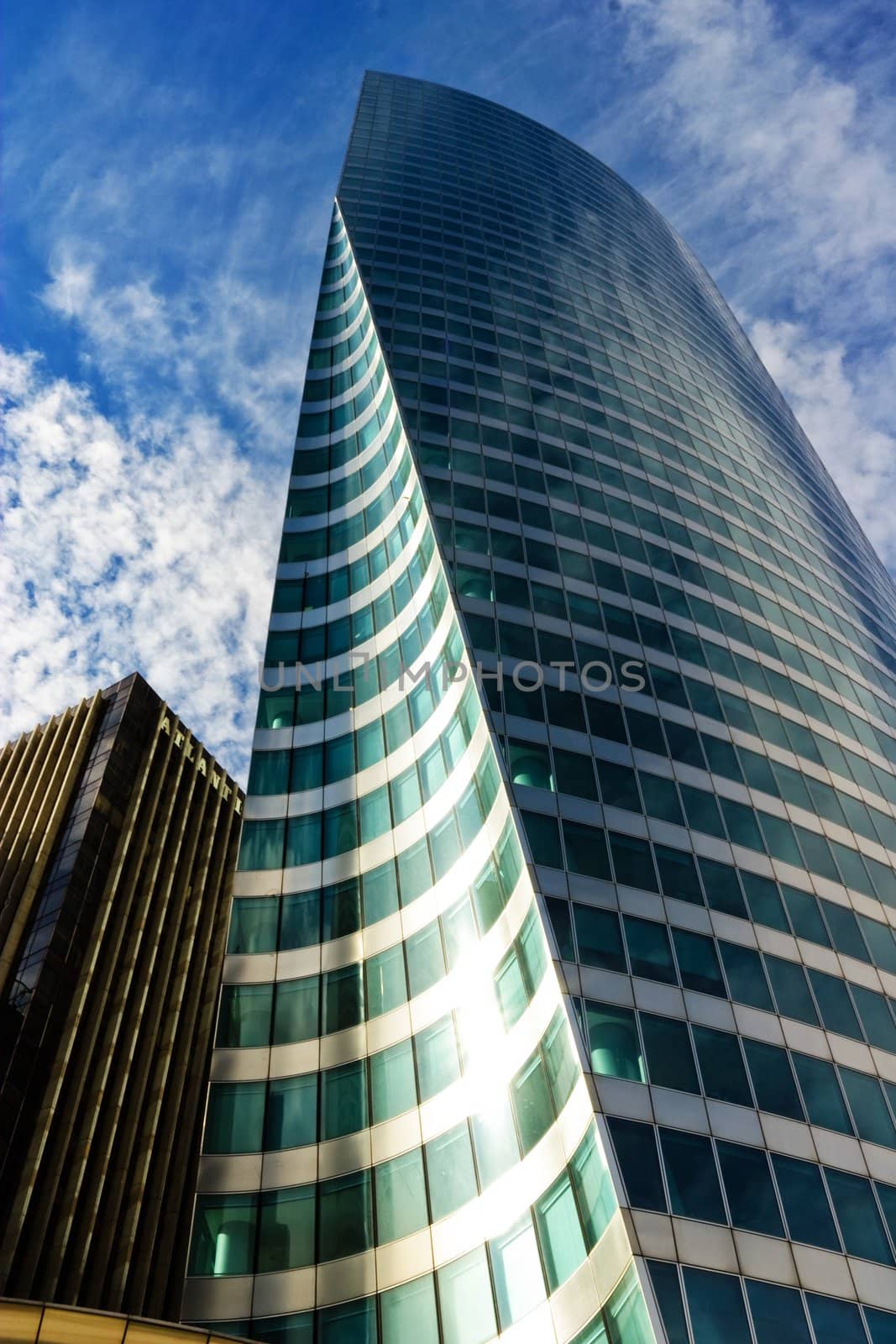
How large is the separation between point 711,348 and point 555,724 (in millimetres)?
60852

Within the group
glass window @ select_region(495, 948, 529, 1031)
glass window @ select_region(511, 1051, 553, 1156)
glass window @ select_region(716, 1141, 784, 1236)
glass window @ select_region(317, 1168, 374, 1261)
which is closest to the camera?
glass window @ select_region(716, 1141, 784, 1236)

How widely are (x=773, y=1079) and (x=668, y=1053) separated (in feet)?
10.2

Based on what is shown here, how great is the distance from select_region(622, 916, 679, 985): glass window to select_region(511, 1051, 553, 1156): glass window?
12.6 ft

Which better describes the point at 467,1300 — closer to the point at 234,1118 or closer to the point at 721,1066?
the point at 721,1066

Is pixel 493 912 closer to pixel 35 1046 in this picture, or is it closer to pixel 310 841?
pixel 310 841

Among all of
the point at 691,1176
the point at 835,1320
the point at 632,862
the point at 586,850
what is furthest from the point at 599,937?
the point at 835,1320

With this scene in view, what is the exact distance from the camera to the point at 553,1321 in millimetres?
22250

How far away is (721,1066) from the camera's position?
2681cm

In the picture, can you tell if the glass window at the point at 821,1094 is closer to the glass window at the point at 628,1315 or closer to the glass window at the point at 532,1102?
the glass window at the point at 532,1102

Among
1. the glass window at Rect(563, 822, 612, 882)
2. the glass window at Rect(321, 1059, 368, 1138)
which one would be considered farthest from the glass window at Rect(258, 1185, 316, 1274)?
the glass window at Rect(563, 822, 612, 882)

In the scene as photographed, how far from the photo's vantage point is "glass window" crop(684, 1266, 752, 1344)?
20.6 meters

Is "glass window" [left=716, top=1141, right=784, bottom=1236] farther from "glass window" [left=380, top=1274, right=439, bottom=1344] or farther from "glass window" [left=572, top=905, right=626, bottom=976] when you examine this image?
"glass window" [left=380, top=1274, right=439, bottom=1344]

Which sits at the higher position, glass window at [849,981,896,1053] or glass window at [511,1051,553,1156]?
Result: glass window at [849,981,896,1053]

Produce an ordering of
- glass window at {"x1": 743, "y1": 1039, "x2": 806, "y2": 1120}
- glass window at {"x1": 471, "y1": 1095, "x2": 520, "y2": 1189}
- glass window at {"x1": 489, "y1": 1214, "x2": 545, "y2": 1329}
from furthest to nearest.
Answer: glass window at {"x1": 743, "y1": 1039, "x2": 806, "y2": 1120}
glass window at {"x1": 471, "y1": 1095, "x2": 520, "y2": 1189}
glass window at {"x1": 489, "y1": 1214, "x2": 545, "y2": 1329}
